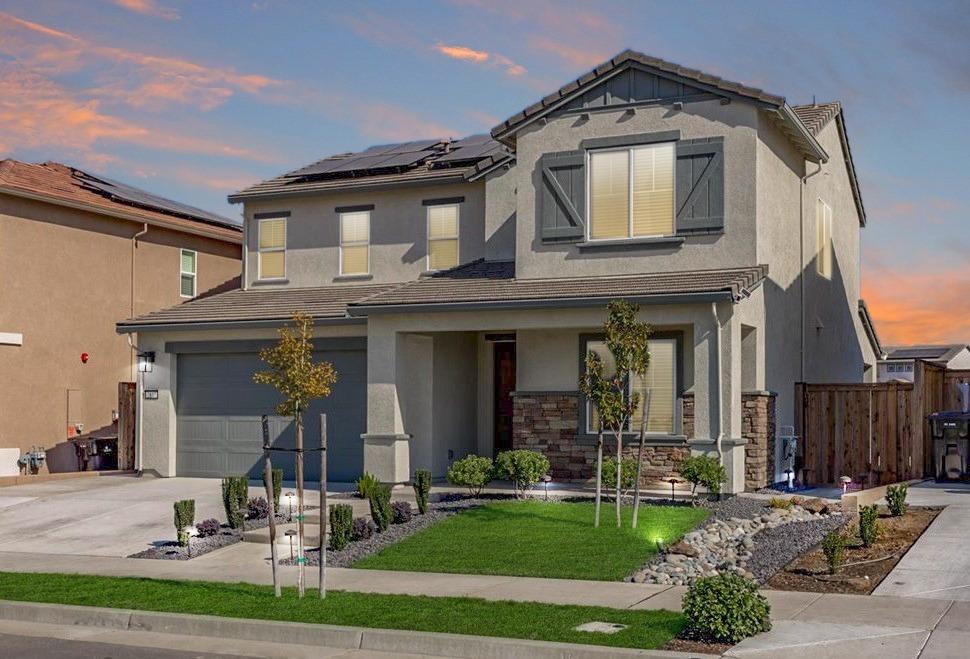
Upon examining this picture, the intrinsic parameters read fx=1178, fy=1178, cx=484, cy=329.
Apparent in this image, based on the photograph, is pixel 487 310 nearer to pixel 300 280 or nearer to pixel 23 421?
pixel 300 280

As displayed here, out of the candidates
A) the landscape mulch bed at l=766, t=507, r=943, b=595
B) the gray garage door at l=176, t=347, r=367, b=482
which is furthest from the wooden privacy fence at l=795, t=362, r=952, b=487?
the gray garage door at l=176, t=347, r=367, b=482

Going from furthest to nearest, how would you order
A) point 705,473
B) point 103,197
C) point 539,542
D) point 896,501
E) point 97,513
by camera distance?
1. point 103,197
2. point 97,513
3. point 705,473
4. point 896,501
5. point 539,542

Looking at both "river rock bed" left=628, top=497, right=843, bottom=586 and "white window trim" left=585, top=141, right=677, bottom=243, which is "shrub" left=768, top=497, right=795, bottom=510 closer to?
"river rock bed" left=628, top=497, right=843, bottom=586

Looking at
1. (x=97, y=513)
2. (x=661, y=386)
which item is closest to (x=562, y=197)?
(x=661, y=386)

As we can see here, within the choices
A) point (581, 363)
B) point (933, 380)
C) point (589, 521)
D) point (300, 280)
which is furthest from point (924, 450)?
point (300, 280)

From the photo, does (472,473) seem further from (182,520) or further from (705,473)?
(182,520)

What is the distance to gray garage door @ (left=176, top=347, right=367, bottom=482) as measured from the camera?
22.9 meters

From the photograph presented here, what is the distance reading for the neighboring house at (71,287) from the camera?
26609mm

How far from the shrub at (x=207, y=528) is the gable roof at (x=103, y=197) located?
1222 centimetres

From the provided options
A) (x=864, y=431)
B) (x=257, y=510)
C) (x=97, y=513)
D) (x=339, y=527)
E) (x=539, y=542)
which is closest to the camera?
(x=539, y=542)

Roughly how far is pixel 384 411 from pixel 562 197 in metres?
4.99

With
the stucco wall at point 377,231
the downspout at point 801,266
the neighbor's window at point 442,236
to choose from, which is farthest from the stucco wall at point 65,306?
the downspout at point 801,266

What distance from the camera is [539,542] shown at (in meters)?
15.5

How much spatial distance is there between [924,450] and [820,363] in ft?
11.9
